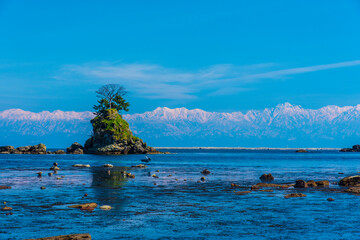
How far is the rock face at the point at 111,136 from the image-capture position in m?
188

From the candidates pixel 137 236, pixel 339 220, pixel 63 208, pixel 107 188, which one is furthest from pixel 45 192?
pixel 339 220

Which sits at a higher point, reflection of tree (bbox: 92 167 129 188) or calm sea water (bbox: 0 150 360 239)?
reflection of tree (bbox: 92 167 129 188)

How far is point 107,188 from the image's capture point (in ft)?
153

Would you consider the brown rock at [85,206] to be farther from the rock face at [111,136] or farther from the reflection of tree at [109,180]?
the rock face at [111,136]

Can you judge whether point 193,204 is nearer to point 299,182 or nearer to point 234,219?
point 234,219

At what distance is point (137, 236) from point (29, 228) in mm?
7451

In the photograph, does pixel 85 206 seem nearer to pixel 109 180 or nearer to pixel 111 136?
pixel 109 180

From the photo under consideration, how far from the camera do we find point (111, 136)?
189250 mm

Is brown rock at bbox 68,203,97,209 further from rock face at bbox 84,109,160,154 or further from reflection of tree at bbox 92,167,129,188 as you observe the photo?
rock face at bbox 84,109,160,154

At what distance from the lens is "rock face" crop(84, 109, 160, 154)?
618 feet

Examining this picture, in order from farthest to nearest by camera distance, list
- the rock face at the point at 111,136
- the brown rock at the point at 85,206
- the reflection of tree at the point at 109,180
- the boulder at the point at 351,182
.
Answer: the rock face at the point at 111,136, the boulder at the point at 351,182, the reflection of tree at the point at 109,180, the brown rock at the point at 85,206

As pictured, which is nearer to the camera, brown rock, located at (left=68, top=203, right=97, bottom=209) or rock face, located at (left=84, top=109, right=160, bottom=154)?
brown rock, located at (left=68, top=203, right=97, bottom=209)

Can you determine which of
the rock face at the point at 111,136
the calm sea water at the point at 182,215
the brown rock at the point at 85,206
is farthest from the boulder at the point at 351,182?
the rock face at the point at 111,136

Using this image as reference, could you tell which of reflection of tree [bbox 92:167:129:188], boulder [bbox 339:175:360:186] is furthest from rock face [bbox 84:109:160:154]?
boulder [bbox 339:175:360:186]
